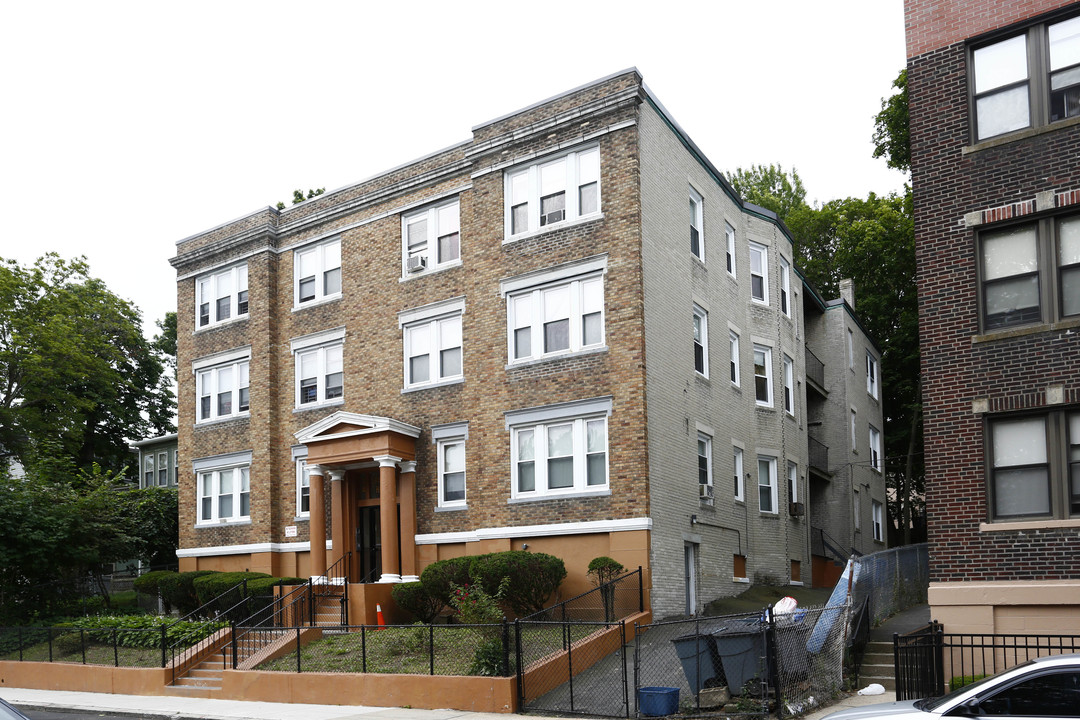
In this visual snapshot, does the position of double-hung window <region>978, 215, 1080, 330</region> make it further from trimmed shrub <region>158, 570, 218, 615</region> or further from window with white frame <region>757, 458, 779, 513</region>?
trimmed shrub <region>158, 570, 218, 615</region>

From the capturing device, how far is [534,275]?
2406cm

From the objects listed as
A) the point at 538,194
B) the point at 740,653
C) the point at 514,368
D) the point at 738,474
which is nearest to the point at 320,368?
the point at 514,368

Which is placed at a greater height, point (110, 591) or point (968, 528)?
point (968, 528)

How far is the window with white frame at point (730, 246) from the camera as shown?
28453 mm

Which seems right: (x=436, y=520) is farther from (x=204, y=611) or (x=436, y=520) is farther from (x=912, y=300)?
(x=912, y=300)

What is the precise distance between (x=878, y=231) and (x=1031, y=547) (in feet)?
98.9

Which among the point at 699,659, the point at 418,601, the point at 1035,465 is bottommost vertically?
the point at 418,601

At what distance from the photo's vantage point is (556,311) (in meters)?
23.8

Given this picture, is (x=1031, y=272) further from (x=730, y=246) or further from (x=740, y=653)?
(x=730, y=246)

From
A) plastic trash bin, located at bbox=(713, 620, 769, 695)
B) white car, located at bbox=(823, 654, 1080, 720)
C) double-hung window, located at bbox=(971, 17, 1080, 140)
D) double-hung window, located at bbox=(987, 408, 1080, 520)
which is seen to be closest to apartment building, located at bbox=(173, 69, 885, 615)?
plastic trash bin, located at bbox=(713, 620, 769, 695)

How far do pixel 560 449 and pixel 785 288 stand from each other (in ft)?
38.5

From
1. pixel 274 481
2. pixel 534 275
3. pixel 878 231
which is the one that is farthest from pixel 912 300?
pixel 274 481

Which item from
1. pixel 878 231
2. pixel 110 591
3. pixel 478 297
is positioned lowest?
pixel 110 591

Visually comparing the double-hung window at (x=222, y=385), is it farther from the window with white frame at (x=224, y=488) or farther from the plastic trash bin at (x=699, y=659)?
Result: the plastic trash bin at (x=699, y=659)
